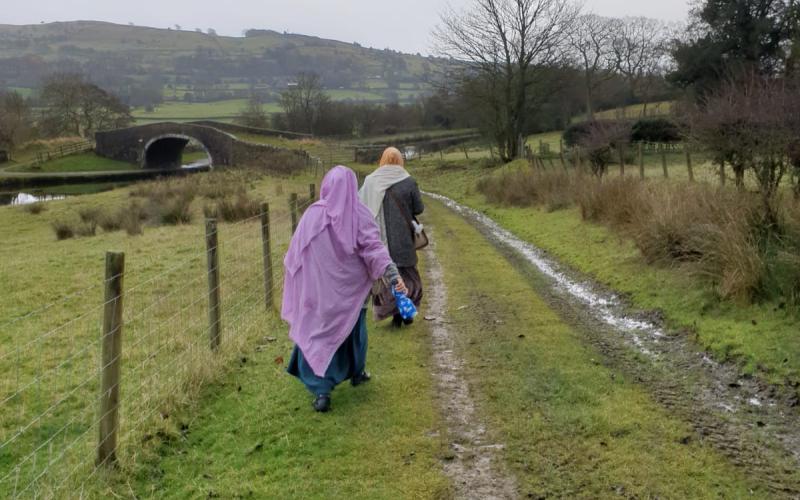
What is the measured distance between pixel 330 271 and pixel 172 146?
229 feet

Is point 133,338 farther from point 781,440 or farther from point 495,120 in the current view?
point 495,120

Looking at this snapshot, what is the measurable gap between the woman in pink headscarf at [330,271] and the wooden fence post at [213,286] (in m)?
1.71

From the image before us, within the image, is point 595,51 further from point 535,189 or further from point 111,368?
point 111,368

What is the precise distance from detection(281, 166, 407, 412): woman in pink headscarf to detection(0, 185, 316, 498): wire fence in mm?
1202

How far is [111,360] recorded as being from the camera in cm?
443

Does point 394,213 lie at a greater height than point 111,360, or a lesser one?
greater

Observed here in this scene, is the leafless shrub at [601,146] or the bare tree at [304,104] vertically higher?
the bare tree at [304,104]

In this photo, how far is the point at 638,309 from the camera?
8000 millimetres

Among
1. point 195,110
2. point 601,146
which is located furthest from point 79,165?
point 195,110

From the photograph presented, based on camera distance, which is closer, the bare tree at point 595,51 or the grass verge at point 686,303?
the grass verge at point 686,303

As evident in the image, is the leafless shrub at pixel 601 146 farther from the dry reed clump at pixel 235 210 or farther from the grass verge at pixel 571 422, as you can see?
the grass verge at pixel 571 422

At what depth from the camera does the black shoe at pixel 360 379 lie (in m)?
5.59

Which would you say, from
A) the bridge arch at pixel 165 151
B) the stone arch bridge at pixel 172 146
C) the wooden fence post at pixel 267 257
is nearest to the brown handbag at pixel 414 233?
the wooden fence post at pixel 267 257

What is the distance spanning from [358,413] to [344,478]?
0.98m
